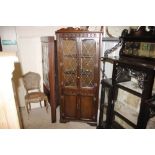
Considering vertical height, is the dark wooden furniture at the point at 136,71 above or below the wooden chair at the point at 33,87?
above

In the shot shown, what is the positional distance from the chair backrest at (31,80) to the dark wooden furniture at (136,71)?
73.5 inches

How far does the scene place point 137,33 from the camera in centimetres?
198

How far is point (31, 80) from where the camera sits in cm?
365

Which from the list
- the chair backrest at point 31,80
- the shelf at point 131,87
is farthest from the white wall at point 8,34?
the shelf at point 131,87

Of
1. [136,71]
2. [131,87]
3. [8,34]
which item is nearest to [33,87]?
[8,34]

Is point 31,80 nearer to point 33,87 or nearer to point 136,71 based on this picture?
point 33,87

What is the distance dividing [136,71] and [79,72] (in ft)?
3.79

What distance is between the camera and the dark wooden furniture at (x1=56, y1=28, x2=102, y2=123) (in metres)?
2.59

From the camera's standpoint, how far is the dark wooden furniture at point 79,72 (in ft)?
8.50

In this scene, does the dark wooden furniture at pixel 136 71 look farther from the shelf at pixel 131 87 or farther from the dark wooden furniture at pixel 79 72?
the dark wooden furniture at pixel 79 72

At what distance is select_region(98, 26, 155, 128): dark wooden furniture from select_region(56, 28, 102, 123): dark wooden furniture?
0.36 meters
